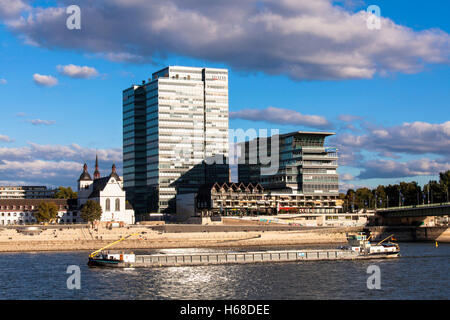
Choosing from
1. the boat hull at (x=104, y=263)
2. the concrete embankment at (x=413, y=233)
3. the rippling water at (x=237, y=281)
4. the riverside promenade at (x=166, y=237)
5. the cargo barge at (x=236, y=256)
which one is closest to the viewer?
the rippling water at (x=237, y=281)

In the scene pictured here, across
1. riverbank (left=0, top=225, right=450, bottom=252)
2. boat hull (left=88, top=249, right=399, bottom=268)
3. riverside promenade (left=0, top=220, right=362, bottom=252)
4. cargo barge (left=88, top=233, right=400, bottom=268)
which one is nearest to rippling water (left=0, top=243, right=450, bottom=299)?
Answer: boat hull (left=88, top=249, right=399, bottom=268)

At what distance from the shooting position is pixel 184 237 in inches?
6585

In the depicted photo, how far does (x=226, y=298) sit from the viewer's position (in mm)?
72375

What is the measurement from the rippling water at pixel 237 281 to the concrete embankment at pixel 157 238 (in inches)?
1327

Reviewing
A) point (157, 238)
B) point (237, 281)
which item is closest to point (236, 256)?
point (237, 281)

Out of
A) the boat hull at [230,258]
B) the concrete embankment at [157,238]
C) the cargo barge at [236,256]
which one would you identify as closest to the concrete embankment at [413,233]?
the concrete embankment at [157,238]

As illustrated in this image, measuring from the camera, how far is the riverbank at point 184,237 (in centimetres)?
15138

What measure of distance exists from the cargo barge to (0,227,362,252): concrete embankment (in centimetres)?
3808

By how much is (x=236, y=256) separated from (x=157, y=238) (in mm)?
51231

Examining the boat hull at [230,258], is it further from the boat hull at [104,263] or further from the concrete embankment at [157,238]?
the concrete embankment at [157,238]

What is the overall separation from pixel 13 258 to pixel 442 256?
285 ft

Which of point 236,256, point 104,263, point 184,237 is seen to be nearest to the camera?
point 104,263

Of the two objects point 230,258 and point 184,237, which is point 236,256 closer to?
point 230,258
